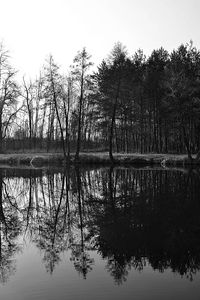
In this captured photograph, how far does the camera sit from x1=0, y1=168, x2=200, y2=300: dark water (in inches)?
264

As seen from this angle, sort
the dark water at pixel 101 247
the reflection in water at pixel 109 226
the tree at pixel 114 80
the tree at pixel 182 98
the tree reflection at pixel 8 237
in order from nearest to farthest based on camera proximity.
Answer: the dark water at pixel 101 247, the tree reflection at pixel 8 237, the reflection in water at pixel 109 226, the tree at pixel 182 98, the tree at pixel 114 80

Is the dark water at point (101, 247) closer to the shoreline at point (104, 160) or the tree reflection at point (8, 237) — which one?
the tree reflection at point (8, 237)

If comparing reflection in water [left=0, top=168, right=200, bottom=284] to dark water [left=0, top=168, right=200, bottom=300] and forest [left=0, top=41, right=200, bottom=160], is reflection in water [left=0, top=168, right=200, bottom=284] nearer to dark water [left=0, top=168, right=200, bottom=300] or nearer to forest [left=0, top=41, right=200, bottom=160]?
dark water [left=0, top=168, right=200, bottom=300]

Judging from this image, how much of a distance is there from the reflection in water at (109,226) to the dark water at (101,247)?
2cm

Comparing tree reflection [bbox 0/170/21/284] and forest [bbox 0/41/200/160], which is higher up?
forest [bbox 0/41/200/160]

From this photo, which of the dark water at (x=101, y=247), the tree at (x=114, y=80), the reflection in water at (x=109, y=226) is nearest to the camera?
the dark water at (x=101, y=247)

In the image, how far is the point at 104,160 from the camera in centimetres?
4541

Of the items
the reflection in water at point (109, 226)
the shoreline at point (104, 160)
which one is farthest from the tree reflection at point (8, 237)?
the shoreline at point (104, 160)

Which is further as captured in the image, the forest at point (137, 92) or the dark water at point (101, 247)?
the forest at point (137, 92)

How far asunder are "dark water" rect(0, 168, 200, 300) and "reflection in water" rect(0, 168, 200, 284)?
0.08 ft

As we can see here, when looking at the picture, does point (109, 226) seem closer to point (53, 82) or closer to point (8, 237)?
point (8, 237)

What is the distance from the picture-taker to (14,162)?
4853 centimetres

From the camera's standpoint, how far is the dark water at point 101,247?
6.71 metres

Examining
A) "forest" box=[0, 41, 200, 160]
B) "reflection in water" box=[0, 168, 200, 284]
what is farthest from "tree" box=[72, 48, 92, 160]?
"reflection in water" box=[0, 168, 200, 284]
